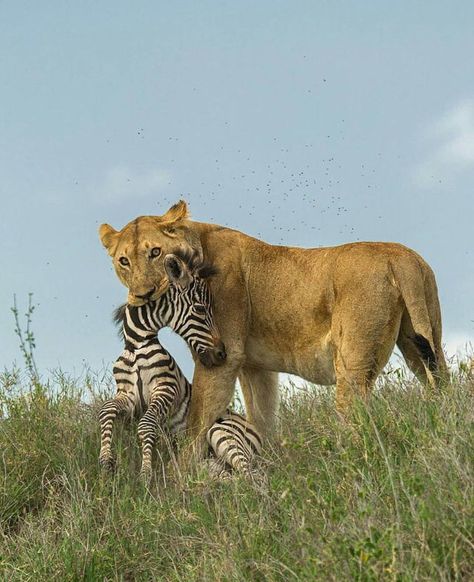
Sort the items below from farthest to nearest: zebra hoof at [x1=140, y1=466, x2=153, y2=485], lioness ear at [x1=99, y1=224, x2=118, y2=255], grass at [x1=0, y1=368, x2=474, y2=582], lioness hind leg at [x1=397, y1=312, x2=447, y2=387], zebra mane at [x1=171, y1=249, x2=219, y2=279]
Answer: lioness ear at [x1=99, y1=224, x2=118, y2=255] → zebra mane at [x1=171, y1=249, x2=219, y2=279] → lioness hind leg at [x1=397, y1=312, x2=447, y2=387] → zebra hoof at [x1=140, y1=466, x2=153, y2=485] → grass at [x1=0, y1=368, x2=474, y2=582]

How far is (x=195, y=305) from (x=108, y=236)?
3.60 ft

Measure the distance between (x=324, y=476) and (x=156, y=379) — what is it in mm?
2069

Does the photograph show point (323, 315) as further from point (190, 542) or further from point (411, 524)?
point (411, 524)

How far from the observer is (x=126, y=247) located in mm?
8430

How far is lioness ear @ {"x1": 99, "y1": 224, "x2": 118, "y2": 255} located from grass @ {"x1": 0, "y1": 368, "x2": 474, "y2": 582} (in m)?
1.58

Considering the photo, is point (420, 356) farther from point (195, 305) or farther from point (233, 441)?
point (195, 305)

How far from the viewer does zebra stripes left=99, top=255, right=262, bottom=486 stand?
823cm

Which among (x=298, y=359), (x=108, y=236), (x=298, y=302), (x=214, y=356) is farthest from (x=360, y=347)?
(x=108, y=236)

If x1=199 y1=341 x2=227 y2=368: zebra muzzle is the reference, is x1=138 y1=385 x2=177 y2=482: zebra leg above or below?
below

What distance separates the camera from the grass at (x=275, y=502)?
4969 mm

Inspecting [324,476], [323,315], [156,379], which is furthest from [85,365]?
[324,476]

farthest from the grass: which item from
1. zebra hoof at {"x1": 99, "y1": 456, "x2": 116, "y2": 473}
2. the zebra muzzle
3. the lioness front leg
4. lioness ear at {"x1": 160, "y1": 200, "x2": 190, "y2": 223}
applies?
lioness ear at {"x1": 160, "y1": 200, "x2": 190, "y2": 223}

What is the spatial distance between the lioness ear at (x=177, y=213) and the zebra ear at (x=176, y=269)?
22.5 inches

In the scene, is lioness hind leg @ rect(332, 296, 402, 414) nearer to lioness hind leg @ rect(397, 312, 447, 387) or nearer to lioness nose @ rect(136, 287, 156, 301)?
lioness hind leg @ rect(397, 312, 447, 387)
